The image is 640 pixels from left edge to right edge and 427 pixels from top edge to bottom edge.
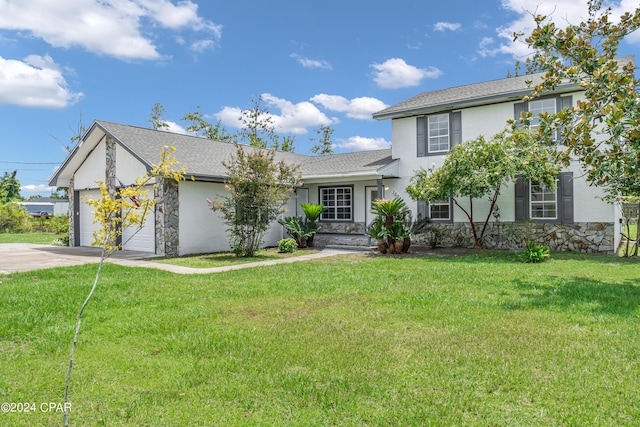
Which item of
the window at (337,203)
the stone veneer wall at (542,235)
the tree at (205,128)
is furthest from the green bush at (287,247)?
the tree at (205,128)

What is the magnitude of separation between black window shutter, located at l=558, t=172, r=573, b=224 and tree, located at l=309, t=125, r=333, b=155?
90.1 ft

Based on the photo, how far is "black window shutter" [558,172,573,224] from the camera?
44.3 ft

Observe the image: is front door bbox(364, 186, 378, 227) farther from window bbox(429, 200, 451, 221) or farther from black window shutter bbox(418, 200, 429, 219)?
window bbox(429, 200, 451, 221)

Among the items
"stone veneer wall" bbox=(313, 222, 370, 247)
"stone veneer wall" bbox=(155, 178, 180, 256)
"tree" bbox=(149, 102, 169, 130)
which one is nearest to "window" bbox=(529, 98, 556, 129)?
"stone veneer wall" bbox=(313, 222, 370, 247)

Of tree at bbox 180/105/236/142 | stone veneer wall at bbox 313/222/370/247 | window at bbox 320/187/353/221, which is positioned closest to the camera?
stone veneer wall at bbox 313/222/370/247

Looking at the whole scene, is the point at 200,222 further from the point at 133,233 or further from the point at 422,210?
the point at 422,210

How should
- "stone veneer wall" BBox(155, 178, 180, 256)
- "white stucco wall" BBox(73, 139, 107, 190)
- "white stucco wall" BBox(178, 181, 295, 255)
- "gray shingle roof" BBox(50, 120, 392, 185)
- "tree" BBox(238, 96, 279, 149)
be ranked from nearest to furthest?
"stone veneer wall" BBox(155, 178, 180, 256) → "white stucco wall" BBox(178, 181, 295, 255) → "gray shingle roof" BBox(50, 120, 392, 185) → "white stucco wall" BBox(73, 139, 107, 190) → "tree" BBox(238, 96, 279, 149)

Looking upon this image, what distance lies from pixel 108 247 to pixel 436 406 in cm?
296

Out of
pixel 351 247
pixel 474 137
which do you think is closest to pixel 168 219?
pixel 351 247

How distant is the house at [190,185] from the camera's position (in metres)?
14.2

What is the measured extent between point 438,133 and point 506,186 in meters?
3.23

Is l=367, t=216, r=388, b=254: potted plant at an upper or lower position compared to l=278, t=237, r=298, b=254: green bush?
upper

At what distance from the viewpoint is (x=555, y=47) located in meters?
7.07

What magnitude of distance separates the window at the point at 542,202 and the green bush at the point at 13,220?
28.6 meters
